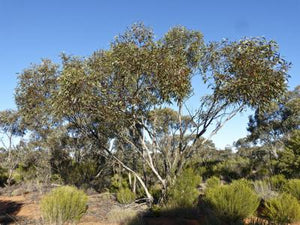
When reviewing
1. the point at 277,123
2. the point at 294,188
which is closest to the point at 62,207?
the point at 294,188

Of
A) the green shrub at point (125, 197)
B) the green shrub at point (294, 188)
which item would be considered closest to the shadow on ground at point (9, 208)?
the green shrub at point (125, 197)

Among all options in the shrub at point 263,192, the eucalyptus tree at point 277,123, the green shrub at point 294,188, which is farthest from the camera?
the eucalyptus tree at point 277,123

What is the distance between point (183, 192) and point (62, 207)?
423 centimetres

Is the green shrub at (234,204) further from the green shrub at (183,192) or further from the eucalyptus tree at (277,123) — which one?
the eucalyptus tree at (277,123)

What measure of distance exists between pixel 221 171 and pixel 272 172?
4600mm

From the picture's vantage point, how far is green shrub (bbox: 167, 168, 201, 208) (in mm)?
10094

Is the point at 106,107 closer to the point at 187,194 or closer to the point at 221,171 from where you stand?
the point at 187,194

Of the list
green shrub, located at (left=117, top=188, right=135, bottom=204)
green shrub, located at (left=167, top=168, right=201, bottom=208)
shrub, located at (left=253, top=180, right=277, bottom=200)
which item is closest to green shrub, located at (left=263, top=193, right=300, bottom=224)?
green shrub, located at (left=167, top=168, right=201, bottom=208)

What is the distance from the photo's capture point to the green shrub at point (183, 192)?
10.1 m

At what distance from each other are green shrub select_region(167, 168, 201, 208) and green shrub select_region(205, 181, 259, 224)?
126cm

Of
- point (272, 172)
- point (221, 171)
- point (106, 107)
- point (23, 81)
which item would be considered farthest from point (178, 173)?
point (221, 171)

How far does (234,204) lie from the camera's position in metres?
8.39

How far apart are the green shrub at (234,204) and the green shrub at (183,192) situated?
1.26 m

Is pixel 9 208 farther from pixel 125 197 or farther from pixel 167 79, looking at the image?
pixel 167 79
